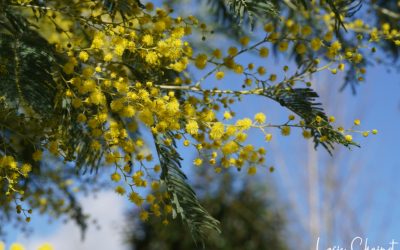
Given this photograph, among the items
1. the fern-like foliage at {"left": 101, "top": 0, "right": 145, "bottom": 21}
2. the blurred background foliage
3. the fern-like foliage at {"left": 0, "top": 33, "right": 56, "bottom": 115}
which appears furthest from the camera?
the blurred background foliage

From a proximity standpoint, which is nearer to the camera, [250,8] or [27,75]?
[27,75]

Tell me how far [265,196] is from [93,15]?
536cm

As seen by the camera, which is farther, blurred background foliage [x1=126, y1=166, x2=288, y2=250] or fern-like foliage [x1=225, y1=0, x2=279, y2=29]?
blurred background foliage [x1=126, y1=166, x2=288, y2=250]

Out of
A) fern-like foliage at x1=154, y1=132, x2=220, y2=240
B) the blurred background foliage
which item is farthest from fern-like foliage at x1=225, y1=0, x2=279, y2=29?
the blurred background foliage

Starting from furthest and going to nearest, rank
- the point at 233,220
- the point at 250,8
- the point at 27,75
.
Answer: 1. the point at 233,220
2. the point at 250,8
3. the point at 27,75

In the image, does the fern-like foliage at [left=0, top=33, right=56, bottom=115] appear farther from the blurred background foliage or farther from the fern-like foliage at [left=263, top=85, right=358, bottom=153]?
the blurred background foliage

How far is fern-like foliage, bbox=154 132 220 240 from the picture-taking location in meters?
1.45

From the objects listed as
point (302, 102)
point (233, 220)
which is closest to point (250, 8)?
point (302, 102)

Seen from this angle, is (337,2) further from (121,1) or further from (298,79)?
(121,1)

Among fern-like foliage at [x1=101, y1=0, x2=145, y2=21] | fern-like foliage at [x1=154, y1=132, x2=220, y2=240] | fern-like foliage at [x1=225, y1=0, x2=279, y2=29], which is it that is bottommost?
fern-like foliage at [x1=154, y1=132, x2=220, y2=240]

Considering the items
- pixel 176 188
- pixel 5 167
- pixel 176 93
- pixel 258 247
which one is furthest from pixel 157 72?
pixel 258 247

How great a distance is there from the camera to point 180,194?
58.2 inches

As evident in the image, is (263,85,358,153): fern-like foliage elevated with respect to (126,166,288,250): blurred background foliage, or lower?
elevated

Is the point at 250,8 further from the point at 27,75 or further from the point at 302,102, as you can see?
the point at 27,75
